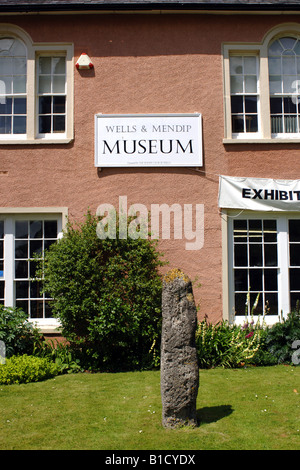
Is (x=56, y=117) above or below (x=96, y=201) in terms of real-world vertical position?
above

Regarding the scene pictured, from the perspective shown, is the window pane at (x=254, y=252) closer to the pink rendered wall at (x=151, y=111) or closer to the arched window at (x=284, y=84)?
the pink rendered wall at (x=151, y=111)

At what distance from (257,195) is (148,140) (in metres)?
2.46

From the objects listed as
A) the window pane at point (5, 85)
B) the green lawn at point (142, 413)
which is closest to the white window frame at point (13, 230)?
the green lawn at point (142, 413)

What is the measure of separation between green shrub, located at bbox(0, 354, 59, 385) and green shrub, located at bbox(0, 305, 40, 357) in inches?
13.5

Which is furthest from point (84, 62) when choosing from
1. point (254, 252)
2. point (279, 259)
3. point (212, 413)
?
point (212, 413)

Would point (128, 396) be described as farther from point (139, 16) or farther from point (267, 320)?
point (139, 16)

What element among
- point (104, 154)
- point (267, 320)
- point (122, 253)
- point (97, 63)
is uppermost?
point (97, 63)

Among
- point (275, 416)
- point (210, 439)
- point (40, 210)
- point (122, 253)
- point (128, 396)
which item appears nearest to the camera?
point (210, 439)

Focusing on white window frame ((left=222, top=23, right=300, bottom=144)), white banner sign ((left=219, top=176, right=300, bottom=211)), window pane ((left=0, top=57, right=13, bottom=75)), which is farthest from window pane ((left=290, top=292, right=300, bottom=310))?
window pane ((left=0, top=57, right=13, bottom=75))

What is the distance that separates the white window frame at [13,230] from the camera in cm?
946

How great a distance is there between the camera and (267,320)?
31.4ft

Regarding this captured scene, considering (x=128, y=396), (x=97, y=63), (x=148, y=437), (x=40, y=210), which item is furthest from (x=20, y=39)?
(x=148, y=437)

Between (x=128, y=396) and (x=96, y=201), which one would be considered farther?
(x=96, y=201)

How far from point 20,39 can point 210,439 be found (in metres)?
8.58
